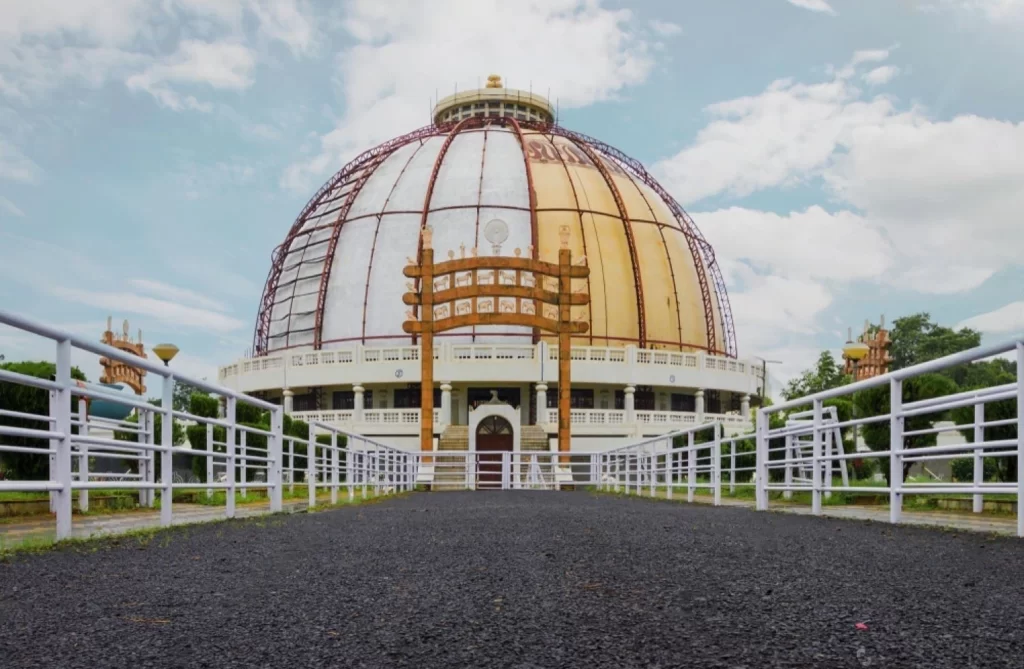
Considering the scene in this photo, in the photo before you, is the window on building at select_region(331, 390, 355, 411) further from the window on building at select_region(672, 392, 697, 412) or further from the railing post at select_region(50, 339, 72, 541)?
the railing post at select_region(50, 339, 72, 541)

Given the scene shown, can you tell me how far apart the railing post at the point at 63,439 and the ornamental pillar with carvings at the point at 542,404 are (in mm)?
30991

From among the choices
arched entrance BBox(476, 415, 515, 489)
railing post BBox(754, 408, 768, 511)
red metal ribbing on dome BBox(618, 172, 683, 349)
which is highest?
red metal ribbing on dome BBox(618, 172, 683, 349)

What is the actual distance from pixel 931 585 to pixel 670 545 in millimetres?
1865

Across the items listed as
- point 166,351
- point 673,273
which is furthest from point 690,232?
point 166,351

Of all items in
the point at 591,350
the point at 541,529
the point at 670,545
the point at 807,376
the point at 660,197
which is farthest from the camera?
the point at 807,376

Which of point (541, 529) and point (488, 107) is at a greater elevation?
point (488, 107)

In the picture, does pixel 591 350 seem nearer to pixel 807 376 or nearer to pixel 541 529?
pixel 807 376

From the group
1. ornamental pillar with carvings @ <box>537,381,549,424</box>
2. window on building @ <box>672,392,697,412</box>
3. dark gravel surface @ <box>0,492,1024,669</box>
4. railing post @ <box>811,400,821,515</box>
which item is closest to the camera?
dark gravel surface @ <box>0,492,1024,669</box>

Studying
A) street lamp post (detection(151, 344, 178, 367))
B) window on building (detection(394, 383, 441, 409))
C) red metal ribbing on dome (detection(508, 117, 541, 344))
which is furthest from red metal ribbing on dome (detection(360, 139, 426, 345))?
street lamp post (detection(151, 344, 178, 367))

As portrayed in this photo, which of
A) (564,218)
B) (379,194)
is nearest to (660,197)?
(564,218)

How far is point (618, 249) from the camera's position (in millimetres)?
46438

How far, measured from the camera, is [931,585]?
392cm

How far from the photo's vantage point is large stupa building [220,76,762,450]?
38656mm

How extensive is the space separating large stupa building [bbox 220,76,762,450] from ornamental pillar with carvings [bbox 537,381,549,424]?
9 cm
